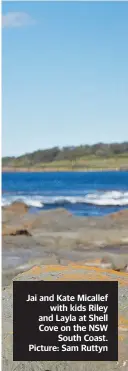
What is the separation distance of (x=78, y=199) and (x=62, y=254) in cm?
361

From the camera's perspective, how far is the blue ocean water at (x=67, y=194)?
700 centimetres

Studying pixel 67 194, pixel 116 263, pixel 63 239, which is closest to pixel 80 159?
pixel 116 263

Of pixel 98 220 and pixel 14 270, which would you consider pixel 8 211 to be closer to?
pixel 98 220

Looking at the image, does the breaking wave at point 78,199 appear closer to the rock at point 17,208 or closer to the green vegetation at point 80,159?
the rock at point 17,208

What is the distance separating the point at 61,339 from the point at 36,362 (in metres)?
0.14

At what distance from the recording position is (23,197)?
12398mm

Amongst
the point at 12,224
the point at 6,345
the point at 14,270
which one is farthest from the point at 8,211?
the point at 6,345

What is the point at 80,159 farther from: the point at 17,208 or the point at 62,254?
the point at 17,208

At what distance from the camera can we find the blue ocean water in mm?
7000

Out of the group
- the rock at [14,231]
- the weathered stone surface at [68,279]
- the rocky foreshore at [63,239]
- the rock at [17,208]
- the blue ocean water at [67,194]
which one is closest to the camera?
the weathered stone surface at [68,279]

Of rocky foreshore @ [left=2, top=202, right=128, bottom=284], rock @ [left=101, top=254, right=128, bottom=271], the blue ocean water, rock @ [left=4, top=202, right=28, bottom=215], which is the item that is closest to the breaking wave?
the blue ocean water

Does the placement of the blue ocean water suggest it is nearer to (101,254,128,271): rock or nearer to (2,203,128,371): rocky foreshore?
(2,203,128,371): rocky foreshore

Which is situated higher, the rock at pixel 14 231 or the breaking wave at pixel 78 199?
the breaking wave at pixel 78 199

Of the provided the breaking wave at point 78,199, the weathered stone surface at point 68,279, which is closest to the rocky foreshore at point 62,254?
the weathered stone surface at point 68,279
